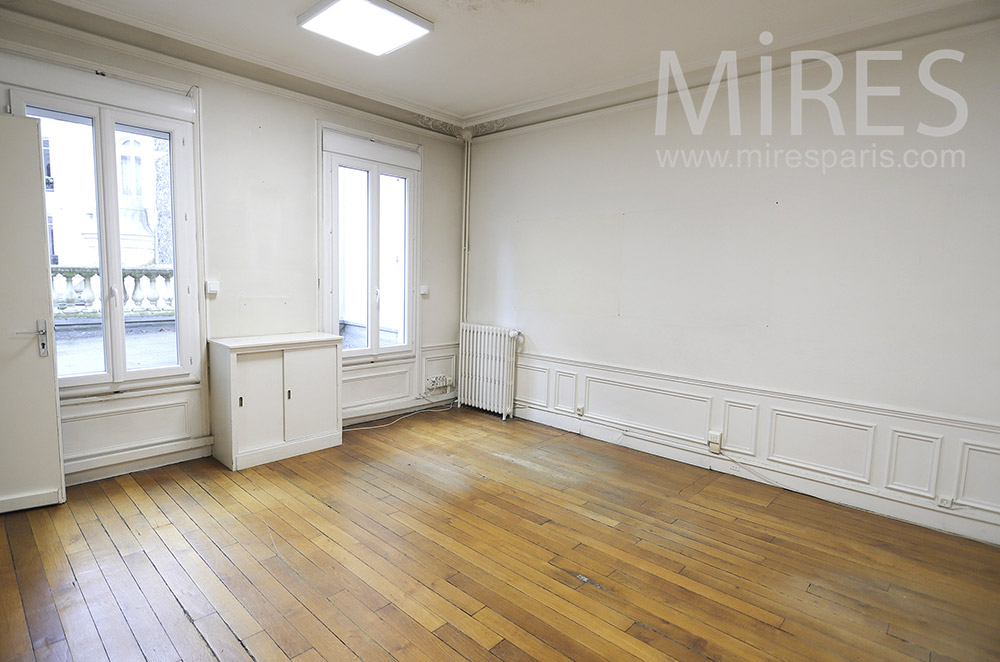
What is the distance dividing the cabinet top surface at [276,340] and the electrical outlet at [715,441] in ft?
10.5

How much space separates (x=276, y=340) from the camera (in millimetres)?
4168

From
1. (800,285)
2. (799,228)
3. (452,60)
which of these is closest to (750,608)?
(800,285)

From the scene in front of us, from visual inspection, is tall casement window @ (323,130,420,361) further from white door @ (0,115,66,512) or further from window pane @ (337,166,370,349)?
white door @ (0,115,66,512)

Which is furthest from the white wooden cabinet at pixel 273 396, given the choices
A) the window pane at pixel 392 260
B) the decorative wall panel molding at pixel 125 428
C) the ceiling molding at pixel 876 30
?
the ceiling molding at pixel 876 30

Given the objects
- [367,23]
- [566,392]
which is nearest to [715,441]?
[566,392]

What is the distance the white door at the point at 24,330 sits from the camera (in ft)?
9.68

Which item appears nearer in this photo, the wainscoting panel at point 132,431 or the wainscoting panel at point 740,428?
the wainscoting panel at point 132,431

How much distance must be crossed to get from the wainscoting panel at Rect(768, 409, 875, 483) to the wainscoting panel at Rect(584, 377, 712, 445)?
545 millimetres

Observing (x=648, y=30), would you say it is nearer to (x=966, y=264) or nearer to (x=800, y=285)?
(x=800, y=285)

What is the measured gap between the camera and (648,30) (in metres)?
3.36

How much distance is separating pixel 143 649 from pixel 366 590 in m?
0.89

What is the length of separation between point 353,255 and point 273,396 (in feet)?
5.28

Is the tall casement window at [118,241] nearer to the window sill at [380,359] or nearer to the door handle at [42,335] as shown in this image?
the door handle at [42,335]

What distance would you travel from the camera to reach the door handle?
10.0 feet
